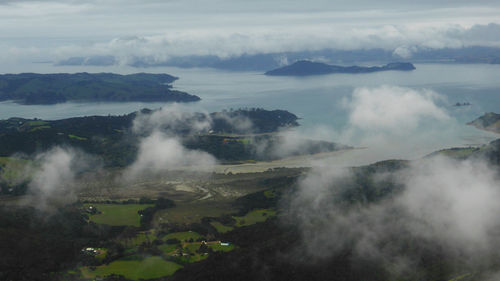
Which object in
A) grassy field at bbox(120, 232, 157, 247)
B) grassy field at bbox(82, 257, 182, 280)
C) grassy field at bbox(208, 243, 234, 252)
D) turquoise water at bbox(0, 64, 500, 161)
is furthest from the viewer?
turquoise water at bbox(0, 64, 500, 161)

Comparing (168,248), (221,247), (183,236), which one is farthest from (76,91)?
(221,247)

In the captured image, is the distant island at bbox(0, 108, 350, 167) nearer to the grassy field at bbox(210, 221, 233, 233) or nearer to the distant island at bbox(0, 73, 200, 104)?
the grassy field at bbox(210, 221, 233, 233)

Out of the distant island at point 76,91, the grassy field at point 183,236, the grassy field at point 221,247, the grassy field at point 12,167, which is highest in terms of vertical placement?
the distant island at point 76,91

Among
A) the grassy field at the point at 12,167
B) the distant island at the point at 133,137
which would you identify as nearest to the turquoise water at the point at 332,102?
the distant island at the point at 133,137

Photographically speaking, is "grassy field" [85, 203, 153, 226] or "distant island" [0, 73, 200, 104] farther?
"distant island" [0, 73, 200, 104]

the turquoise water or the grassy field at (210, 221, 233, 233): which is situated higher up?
the turquoise water

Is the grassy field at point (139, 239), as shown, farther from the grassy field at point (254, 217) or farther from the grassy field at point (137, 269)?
the grassy field at point (254, 217)

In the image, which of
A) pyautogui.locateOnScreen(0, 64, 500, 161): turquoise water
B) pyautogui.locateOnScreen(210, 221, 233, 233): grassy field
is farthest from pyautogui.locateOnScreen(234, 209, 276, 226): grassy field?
pyautogui.locateOnScreen(0, 64, 500, 161): turquoise water
